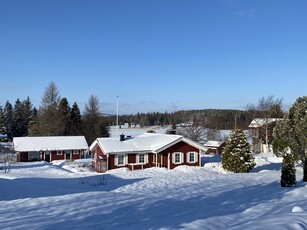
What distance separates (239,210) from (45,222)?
7504 millimetres

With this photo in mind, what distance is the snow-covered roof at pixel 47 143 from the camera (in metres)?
47.3

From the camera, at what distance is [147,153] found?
35.9 metres

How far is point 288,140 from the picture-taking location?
904 inches

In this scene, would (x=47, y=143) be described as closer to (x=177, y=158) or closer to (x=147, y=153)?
(x=147, y=153)

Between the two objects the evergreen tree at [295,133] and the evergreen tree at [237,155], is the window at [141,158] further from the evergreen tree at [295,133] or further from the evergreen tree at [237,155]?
the evergreen tree at [295,133]

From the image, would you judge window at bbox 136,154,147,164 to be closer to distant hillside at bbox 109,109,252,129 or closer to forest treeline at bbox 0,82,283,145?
forest treeline at bbox 0,82,283,145

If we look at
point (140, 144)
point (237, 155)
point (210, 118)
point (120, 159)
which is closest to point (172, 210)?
point (237, 155)

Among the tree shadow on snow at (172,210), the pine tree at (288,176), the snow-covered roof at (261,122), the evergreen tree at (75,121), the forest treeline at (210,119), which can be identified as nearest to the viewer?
the tree shadow on snow at (172,210)

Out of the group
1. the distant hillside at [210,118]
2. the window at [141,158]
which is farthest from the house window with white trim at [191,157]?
the distant hillside at [210,118]

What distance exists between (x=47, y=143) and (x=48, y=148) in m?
1.34

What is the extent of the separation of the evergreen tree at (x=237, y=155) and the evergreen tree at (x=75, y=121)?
42.6 metres

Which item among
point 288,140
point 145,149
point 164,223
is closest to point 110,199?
point 164,223

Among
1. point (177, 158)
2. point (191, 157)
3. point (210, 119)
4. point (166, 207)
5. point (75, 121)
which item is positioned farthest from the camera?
point (210, 119)

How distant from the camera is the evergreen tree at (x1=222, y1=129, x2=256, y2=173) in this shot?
29.2m
